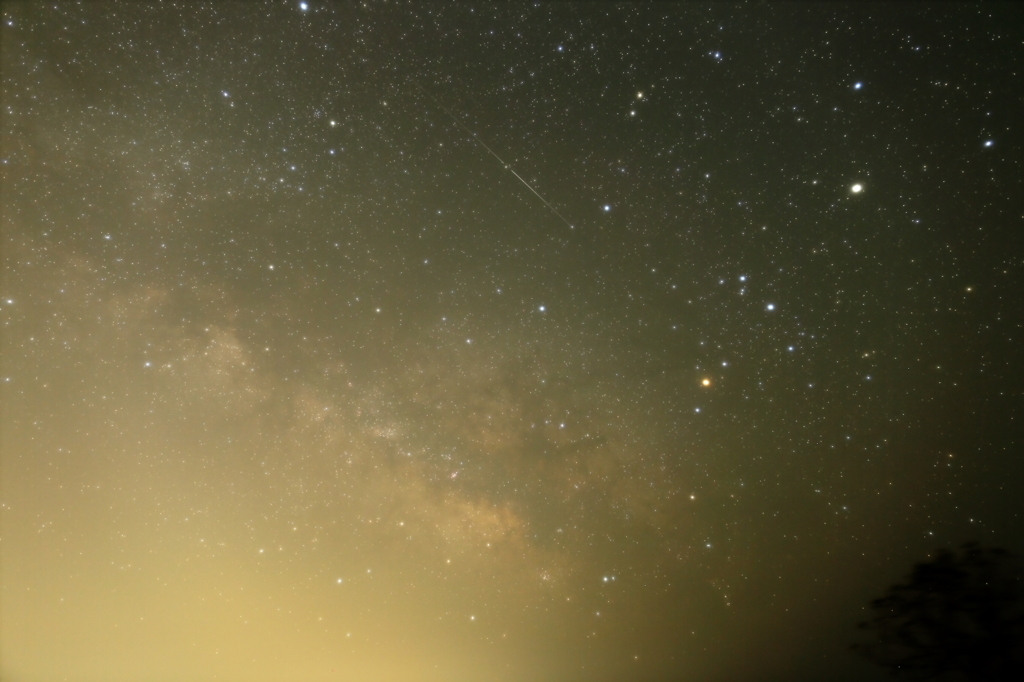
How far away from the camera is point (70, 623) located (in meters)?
3.37

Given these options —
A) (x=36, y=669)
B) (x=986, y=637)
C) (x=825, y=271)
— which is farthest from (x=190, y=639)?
(x=986, y=637)

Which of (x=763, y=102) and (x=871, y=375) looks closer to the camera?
(x=763, y=102)

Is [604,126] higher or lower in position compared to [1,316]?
higher

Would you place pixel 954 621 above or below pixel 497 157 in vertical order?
below

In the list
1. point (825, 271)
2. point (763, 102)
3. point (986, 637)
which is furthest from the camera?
point (986, 637)

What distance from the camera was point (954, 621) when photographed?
3551 millimetres

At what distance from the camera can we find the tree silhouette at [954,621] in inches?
135

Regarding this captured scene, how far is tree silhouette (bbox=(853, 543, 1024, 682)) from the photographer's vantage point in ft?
11.3

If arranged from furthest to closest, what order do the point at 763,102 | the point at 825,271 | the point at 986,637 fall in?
the point at 986,637 → the point at 825,271 → the point at 763,102

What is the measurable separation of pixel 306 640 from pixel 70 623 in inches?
58.4

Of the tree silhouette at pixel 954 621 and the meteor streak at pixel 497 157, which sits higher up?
the meteor streak at pixel 497 157

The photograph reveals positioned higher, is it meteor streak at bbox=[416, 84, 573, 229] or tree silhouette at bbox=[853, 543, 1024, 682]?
meteor streak at bbox=[416, 84, 573, 229]

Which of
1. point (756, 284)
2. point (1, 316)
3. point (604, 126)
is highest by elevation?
point (604, 126)

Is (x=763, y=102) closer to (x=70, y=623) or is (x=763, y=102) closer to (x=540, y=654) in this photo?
(x=540, y=654)
